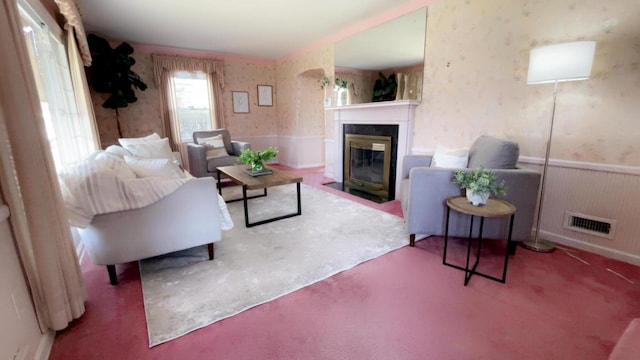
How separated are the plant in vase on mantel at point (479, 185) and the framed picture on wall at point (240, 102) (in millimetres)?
5184

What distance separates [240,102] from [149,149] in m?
2.99

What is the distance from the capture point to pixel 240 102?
6035 millimetres

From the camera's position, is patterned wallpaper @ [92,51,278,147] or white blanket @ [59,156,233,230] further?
patterned wallpaper @ [92,51,278,147]

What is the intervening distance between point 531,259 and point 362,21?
11.5 ft

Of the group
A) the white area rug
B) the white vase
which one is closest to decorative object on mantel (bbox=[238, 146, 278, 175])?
the white area rug

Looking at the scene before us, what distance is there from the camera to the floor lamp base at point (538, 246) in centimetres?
227

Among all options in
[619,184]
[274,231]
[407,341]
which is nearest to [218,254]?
[274,231]

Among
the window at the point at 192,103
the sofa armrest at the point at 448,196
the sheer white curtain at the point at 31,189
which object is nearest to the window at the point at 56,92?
the sheer white curtain at the point at 31,189

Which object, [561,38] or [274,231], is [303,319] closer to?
[274,231]

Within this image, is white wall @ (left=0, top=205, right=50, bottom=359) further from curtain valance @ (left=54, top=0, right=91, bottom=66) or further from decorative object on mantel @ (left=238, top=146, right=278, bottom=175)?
curtain valance @ (left=54, top=0, right=91, bottom=66)

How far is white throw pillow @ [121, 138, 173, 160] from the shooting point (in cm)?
328

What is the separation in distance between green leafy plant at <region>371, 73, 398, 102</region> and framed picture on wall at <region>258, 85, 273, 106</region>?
3.33 metres

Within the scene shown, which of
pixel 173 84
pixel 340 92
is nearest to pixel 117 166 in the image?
pixel 340 92

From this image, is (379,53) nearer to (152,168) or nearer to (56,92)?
(152,168)
